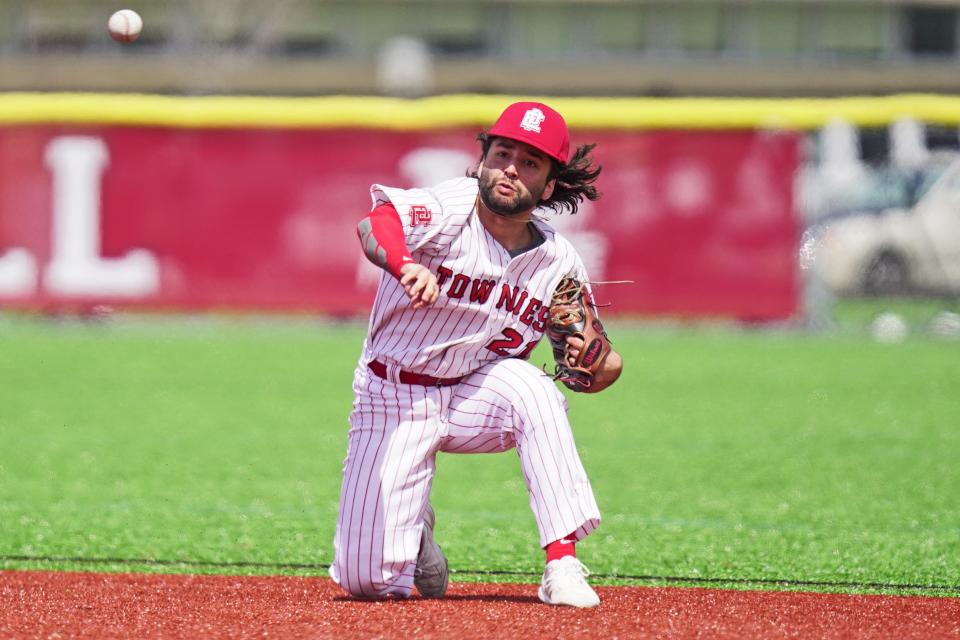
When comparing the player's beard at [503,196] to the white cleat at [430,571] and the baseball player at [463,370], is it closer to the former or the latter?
the baseball player at [463,370]

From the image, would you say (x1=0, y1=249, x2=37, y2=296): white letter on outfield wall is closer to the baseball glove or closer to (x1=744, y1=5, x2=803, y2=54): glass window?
the baseball glove

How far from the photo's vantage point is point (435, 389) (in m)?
4.83

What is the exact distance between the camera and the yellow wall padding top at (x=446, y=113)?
15391 millimetres

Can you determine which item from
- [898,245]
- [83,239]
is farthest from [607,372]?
[898,245]

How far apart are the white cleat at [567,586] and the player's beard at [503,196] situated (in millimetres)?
1081

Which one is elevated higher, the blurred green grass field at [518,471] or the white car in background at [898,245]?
the white car in background at [898,245]

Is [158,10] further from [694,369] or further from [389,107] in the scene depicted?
→ [694,369]

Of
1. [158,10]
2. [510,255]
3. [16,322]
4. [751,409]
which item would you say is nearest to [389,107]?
[16,322]

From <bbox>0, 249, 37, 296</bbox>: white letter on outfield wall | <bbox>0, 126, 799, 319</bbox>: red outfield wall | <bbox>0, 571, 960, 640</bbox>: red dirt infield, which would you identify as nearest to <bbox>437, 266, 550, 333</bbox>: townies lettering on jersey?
<bbox>0, 571, 960, 640</bbox>: red dirt infield

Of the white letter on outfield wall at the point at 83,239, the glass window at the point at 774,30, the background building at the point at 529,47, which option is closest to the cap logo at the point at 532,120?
the white letter on outfield wall at the point at 83,239

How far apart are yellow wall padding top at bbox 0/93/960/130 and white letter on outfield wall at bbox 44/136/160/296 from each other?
35 centimetres

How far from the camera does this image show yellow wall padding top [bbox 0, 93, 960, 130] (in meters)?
15.4

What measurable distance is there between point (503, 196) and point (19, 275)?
11585 millimetres

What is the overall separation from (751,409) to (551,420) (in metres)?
5.82
